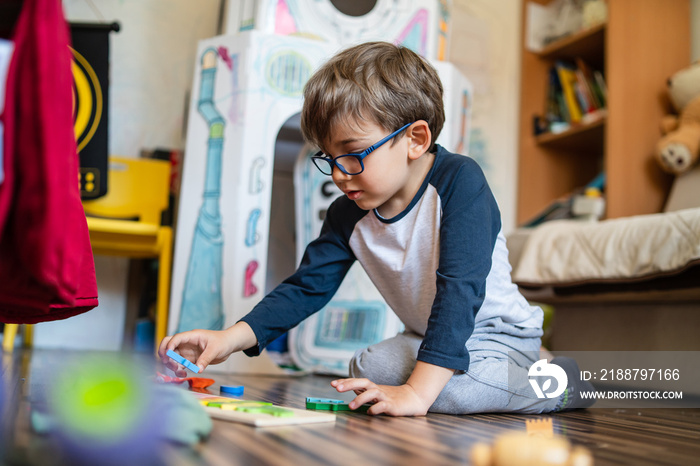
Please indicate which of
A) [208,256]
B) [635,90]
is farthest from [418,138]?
[635,90]

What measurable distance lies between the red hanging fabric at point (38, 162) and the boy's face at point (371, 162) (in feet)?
1.15

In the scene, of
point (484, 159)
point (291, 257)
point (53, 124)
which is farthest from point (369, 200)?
point (484, 159)

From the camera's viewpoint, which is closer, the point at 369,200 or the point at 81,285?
the point at 81,285

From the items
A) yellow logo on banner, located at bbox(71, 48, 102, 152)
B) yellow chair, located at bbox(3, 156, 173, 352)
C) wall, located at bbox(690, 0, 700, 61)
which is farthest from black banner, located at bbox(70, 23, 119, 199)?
wall, located at bbox(690, 0, 700, 61)

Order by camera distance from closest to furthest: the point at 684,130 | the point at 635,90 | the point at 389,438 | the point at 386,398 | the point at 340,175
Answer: the point at 389,438 → the point at 386,398 → the point at 340,175 → the point at 684,130 → the point at 635,90

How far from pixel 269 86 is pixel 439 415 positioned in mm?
908

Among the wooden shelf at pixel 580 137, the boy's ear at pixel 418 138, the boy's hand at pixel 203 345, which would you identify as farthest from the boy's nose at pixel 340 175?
the wooden shelf at pixel 580 137

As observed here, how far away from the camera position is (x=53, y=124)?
52 centimetres

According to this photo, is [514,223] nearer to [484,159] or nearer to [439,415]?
[484,159]

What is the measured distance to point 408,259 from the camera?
90 cm

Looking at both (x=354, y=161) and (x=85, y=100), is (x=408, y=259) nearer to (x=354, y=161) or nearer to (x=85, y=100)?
(x=354, y=161)

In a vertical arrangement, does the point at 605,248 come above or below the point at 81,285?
above

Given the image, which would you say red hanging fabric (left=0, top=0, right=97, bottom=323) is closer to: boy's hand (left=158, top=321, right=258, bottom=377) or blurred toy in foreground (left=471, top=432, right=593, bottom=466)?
boy's hand (left=158, top=321, right=258, bottom=377)

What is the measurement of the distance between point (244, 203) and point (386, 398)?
751 millimetres
